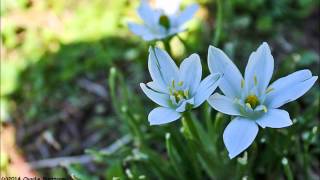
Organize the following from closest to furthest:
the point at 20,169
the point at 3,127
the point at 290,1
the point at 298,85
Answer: the point at 298,85 < the point at 20,169 < the point at 3,127 < the point at 290,1

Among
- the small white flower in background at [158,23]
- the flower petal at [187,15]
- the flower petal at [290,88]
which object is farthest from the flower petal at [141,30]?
the flower petal at [290,88]

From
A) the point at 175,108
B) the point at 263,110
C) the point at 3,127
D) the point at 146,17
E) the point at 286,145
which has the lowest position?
the point at 286,145

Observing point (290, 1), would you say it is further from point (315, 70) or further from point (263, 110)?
point (263, 110)

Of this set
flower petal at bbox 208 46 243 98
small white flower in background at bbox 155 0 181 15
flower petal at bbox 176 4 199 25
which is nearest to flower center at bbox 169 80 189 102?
flower petal at bbox 208 46 243 98

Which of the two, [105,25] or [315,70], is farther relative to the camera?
[105,25]

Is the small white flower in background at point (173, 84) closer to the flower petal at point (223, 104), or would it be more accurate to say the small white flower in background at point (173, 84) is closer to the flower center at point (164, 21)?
the flower petal at point (223, 104)

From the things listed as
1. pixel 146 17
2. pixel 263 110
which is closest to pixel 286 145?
pixel 263 110

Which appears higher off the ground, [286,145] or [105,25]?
[105,25]

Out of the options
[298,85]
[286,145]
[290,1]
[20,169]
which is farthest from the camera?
[290,1]
